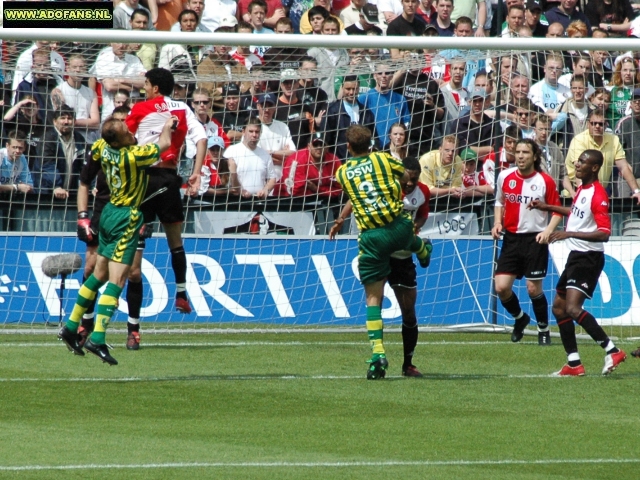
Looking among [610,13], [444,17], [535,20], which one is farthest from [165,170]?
[610,13]

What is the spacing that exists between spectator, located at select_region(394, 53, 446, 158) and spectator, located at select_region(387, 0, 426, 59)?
Answer: 3.19m

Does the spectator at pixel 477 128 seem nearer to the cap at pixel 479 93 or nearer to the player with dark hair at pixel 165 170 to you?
the cap at pixel 479 93

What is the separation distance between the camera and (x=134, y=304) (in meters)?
12.4

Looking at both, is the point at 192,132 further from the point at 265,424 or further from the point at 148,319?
the point at 265,424

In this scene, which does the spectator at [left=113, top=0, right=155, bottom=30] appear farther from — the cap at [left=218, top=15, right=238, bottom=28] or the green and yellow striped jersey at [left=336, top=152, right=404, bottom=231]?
the green and yellow striped jersey at [left=336, top=152, right=404, bottom=231]

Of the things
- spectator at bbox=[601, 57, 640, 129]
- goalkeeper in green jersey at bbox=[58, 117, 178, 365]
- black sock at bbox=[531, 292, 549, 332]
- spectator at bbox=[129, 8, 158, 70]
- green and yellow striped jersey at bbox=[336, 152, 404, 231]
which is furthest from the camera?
spectator at bbox=[129, 8, 158, 70]

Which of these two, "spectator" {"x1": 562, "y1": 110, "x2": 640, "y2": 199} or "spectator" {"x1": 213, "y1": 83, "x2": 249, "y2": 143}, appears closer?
"spectator" {"x1": 562, "y1": 110, "x2": 640, "y2": 199}

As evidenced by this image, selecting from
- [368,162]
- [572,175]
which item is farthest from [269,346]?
[572,175]

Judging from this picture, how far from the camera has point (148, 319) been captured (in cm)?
1481

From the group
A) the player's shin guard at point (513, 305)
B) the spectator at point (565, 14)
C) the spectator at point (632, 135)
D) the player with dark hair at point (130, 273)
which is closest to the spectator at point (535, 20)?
the spectator at point (565, 14)

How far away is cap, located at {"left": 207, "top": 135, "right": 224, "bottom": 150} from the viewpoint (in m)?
15.5

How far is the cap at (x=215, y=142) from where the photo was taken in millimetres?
15453

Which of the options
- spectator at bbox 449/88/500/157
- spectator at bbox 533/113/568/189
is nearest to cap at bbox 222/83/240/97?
spectator at bbox 449/88/500/157

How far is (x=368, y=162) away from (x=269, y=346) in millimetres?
3529
